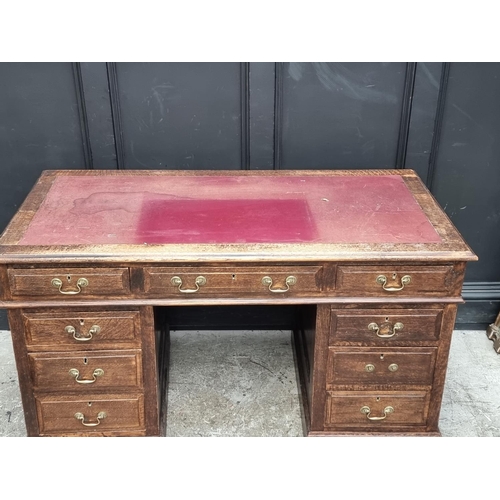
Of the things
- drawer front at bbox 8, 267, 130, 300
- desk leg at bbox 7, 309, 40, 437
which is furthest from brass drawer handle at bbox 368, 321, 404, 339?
desk leg at bbox 7, 309, 40, 437

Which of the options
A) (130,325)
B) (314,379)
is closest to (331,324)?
(314,379)

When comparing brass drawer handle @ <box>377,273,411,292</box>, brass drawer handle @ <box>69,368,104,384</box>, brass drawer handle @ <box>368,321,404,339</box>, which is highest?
brass drawer handle @ <box>377,273,411,292</box>

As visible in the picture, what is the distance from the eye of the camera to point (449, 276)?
105 inches

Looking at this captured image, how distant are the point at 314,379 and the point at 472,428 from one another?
83 cm

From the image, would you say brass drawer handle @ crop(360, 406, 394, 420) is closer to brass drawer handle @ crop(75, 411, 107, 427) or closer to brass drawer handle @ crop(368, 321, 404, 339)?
brass drawer handle @ crop(368, 321, 404, 339)

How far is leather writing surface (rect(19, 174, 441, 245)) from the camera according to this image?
8.89 feet

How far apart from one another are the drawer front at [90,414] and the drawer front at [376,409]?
82 centimetres

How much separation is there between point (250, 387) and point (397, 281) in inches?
42.0

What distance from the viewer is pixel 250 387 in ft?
11.2

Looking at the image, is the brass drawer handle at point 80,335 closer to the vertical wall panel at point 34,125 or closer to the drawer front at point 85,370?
the drawer front at point 85,370

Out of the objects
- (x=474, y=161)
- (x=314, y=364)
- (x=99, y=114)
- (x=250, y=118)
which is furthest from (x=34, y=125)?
(x=474, y=161)

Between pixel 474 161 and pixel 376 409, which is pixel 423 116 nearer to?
pixel 474 161

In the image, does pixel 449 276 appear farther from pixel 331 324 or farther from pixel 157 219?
pixel 157 219
